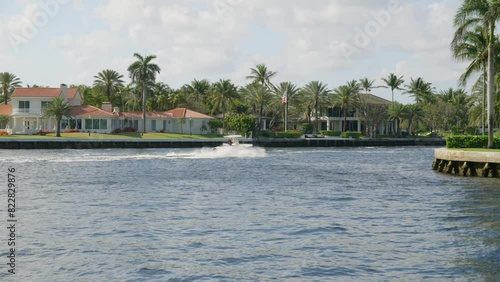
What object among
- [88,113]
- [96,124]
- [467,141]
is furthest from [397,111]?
[467,141]

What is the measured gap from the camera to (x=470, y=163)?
4912cm

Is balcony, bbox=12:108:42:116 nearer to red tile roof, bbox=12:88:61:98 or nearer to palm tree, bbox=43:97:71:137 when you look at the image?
red tile roof, bbox=12:88:61:98

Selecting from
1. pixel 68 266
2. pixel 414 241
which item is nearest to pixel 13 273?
pixel 68 266

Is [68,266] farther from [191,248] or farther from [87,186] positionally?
[87,186]

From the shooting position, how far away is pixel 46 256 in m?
21.4

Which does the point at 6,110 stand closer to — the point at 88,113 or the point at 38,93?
the point at 38,93

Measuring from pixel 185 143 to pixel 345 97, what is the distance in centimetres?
4763

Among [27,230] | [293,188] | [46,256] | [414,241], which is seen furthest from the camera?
[293,188]

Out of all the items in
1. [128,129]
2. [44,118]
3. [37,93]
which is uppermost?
[37,93]

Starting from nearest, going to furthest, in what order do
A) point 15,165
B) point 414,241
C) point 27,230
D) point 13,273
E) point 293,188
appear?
point 13,273
point 414,241
point 27,230
point 293,188
point 15,165

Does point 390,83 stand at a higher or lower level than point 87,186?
higher

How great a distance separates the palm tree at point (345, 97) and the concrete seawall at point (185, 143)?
14.8 m

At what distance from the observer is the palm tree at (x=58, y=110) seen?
107 m

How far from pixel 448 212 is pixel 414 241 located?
782 cm
